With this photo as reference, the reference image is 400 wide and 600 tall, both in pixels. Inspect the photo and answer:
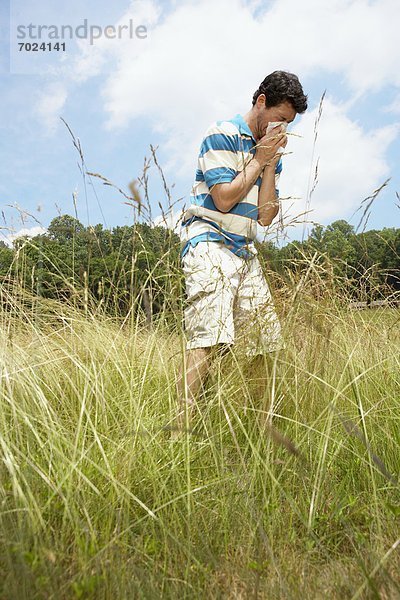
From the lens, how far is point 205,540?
1.39 meters

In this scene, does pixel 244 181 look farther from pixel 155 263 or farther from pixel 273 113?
pixel 155 263

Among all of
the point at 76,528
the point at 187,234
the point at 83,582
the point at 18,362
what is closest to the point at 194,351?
the point at 187,234

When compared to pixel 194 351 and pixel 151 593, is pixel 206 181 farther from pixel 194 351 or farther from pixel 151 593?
pixel 151 593

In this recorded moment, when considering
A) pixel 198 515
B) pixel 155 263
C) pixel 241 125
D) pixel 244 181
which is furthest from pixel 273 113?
pixel 198 515

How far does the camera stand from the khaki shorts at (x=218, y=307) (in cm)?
212

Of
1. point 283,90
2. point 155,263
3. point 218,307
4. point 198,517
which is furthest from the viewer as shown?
point 155,263

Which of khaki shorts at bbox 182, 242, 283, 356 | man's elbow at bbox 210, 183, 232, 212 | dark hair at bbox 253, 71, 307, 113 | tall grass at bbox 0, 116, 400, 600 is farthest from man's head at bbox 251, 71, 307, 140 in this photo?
tall grass at bbox 0, 116, 400, 600

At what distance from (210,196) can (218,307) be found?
534mm

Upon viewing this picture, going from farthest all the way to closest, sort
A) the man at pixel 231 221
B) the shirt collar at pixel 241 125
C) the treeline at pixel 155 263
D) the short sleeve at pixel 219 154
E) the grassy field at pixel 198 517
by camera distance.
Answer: the shirt collar at pixel 241 125 → the short sleeve at pixel 219 154 → the man at pixel 231 221 → the treeline at pixel 155 263 → the grassy field at pixel 198 517

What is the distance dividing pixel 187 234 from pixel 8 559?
5.01 feet

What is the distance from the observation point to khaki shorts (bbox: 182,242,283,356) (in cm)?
212

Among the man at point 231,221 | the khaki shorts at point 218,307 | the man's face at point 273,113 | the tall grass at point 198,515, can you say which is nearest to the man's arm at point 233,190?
the man at point 231,221

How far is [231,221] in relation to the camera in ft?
7.93

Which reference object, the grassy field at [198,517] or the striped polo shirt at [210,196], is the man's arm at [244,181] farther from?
the grassy field at [198,517]
